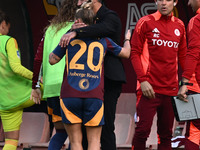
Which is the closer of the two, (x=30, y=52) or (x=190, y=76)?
(x=190, y=76)

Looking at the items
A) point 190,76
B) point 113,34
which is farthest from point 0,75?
point 190,76

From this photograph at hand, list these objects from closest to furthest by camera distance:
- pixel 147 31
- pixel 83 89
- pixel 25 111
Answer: pixel 83 89, pixel 147 31, pixel 25 111

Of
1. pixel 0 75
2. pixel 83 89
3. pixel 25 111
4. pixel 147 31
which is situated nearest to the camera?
pixel 83 89

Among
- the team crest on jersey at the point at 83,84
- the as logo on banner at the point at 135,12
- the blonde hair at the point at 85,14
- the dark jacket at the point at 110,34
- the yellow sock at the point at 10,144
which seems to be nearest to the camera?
the team crest on jersey at the point at 83,84

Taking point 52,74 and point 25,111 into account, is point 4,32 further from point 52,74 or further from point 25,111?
point 25,111

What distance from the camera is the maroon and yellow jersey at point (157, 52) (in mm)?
6371

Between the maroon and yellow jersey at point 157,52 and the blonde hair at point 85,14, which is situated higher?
the blonde hair at point 85,14

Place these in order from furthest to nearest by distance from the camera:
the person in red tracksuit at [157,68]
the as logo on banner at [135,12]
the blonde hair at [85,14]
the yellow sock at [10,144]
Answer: the as logo on banner at [135,12]
the yellow sock at [10,144]
the person in red tracksuit at [157,68]
the blonde hair at [85,14]

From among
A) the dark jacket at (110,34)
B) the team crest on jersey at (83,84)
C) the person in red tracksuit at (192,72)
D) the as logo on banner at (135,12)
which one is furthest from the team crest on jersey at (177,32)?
the as logo on banner at (135,12)

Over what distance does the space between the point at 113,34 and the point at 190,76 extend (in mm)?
835

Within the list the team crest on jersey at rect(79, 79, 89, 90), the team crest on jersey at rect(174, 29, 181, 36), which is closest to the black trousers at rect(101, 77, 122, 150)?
the team crest on jersey at rect(79, 79, 89, 90)

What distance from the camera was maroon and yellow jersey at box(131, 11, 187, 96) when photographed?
6.37m

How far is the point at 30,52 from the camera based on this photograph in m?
10.4

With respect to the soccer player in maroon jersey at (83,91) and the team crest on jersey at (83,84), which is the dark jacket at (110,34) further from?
the team crest on jersey at (83,84)
